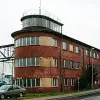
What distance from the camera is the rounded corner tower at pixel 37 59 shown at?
44438 millimetres

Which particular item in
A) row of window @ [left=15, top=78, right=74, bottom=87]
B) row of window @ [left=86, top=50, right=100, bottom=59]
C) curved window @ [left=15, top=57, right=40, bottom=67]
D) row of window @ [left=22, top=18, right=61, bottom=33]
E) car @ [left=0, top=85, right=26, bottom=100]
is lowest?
car @ [left=0, top=85, right=26, bottom=100]

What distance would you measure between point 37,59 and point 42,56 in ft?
2.89

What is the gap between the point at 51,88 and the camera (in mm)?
45219

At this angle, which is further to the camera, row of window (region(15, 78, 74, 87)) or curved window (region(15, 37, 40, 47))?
curved window (region(15, 37, 40, 47))

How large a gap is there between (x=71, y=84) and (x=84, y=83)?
2750 mm

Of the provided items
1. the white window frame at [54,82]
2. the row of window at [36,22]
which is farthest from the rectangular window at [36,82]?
the row of window at [36,22]

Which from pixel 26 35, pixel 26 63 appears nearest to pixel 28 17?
pixel 26 35

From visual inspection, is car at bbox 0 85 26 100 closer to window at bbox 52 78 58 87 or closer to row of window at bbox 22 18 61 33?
window at bbox 52 78 58 87

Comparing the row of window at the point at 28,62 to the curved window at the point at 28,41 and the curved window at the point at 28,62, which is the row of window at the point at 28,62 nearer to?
the curved window at the point at 28,62

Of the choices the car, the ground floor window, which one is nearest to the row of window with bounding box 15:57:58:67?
the ground floor window

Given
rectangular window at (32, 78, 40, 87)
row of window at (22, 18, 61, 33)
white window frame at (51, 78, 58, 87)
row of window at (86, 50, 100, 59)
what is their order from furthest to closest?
1. row of window at (86, 50, 100, 59)
2. row of window at (22, 18, 61, 33)
3. white window frame at (51, 78, 58, 87)
4. rectangular window at (32, 78, 40, 87)

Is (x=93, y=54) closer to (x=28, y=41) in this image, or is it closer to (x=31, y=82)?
(x=28, y=41)

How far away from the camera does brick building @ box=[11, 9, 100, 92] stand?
44.6m

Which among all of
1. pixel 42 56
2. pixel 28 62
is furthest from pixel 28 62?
pixel 42 56
